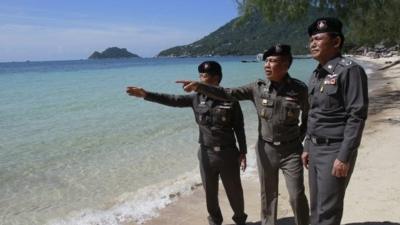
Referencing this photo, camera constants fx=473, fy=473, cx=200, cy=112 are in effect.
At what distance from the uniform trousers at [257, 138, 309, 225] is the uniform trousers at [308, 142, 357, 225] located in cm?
56

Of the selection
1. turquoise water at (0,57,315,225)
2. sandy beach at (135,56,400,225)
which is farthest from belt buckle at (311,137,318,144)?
turquoise water at (0,57,315,225)

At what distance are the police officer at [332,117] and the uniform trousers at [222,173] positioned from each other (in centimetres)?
116

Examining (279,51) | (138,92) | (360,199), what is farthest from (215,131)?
(360,199)

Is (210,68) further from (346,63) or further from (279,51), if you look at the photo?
(346,63)

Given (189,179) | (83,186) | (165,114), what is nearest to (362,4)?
(165,114)

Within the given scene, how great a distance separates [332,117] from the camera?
11.8 feet

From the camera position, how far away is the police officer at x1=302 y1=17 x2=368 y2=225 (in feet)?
11.3

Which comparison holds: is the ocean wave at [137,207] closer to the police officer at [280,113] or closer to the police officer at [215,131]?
the police officer at [215,131]

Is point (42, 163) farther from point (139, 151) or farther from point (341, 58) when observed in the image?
point (341, 58)

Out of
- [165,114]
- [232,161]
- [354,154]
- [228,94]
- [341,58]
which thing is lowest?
[165,114]

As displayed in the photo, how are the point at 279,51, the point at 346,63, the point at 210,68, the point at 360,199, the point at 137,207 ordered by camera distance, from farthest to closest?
the point at 137,207 → the point at 360,199 → the point at 210,68 → the point at 279,51 → the point at 346,63

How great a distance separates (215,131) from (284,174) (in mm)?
835

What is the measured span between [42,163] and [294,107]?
25.1 ft

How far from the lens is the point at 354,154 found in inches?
142
